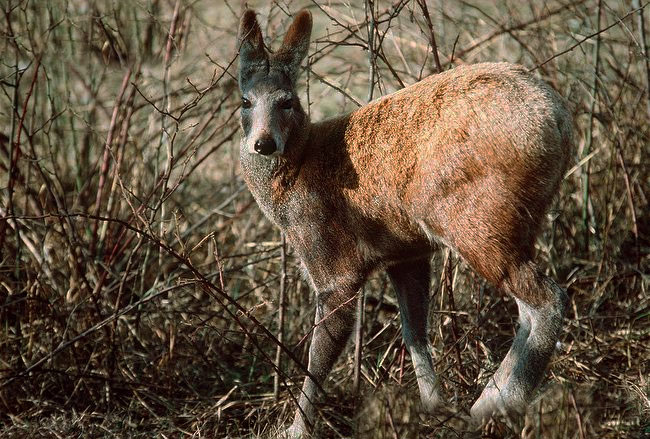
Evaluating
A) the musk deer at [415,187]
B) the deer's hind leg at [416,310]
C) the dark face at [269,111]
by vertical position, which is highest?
the dark face at [269,111]

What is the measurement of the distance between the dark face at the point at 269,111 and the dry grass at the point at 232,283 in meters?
Answer: 0.31

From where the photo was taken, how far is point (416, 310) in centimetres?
573

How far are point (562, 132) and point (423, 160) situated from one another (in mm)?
685

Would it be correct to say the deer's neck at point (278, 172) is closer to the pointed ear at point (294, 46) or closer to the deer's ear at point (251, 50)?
the pointed ear at point (294, 46)

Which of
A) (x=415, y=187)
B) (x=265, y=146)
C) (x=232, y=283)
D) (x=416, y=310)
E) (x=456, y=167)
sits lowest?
(x=232, y=283)

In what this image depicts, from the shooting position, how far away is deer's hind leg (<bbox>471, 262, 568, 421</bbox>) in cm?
486

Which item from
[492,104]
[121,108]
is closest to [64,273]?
[121,108]

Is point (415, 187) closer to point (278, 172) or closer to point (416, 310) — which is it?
point (278, 172)

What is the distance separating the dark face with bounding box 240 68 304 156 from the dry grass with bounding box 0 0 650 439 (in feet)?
1.01

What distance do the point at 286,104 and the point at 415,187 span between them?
0.97 metres

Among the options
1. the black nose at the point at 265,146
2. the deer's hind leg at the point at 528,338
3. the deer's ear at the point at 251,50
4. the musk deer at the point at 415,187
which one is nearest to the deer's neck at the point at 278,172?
the musk deer at the point at 415,187

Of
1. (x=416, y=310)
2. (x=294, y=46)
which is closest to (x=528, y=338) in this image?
(x=416, y=310)

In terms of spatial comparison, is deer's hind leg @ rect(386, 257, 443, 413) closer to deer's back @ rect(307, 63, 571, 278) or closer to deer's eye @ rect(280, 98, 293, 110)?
deer's back @ rect(307, 63, 571, 278)

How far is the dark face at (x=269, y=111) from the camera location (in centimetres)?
525
